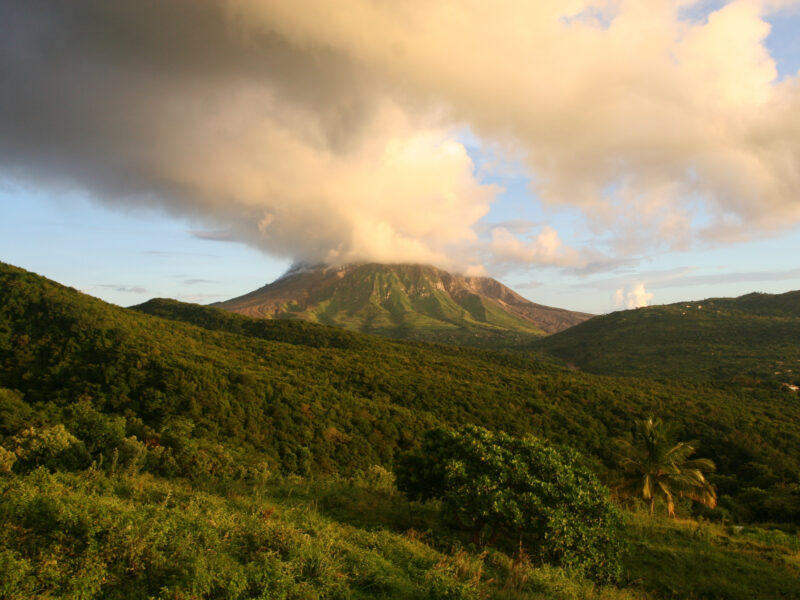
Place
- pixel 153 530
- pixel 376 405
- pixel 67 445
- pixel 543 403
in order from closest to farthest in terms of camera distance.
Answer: pixel 153 530 → pixel 67 445 → pixel 376 405 → pixel 543 403

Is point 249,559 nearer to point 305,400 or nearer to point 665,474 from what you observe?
point 665,474

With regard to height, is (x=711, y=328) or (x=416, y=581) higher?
(x=711, y=328)

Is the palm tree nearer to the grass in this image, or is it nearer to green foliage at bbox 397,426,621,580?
the grass

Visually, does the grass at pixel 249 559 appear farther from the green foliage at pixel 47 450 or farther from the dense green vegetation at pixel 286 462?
the green foliage at pixel 47 450

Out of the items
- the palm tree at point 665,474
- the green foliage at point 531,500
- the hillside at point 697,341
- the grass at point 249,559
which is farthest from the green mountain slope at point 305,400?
the hillside at point 697,341

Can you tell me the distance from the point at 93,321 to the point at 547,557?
202 feet

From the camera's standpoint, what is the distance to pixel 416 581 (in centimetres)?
874

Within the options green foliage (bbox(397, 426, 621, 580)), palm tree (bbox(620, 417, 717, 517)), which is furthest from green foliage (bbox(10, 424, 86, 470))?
palm tree (bbox(620, 417, 717, 517))

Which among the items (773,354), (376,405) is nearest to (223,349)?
(376,405)

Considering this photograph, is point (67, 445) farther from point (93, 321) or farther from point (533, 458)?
point (93, 321)

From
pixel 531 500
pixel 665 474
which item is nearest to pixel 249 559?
pixel 531 500

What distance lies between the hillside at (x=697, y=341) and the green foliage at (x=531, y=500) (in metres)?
84.3

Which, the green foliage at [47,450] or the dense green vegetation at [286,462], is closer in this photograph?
the dense green vegetation at [286,462]

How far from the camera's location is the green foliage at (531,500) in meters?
12.3
